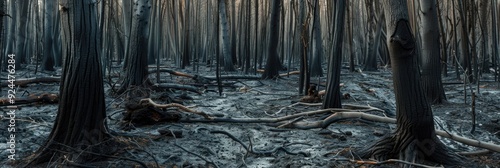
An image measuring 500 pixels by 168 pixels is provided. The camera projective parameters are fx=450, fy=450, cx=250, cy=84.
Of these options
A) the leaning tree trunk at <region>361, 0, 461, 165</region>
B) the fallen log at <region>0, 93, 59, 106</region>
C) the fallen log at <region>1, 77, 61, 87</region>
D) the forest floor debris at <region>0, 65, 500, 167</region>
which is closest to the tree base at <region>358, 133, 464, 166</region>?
the leaning tree trunk at <region>361, 0, 461, 165</region>

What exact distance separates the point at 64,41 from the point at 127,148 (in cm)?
95

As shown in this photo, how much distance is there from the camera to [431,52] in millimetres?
6223

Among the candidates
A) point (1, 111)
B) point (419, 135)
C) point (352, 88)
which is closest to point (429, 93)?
point (352, 88)

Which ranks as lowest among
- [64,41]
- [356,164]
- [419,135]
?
[356,164]

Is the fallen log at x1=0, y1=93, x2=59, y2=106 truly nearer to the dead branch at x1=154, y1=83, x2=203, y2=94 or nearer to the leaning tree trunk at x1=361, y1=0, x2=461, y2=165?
the dead branch at x1=154, y1=83, x2=203, y2=94

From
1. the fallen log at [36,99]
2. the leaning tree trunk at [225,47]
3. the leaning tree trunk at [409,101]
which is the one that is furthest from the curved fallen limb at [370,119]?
the leaning tree trunk at [225,47]

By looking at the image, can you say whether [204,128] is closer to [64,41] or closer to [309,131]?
[309,131]

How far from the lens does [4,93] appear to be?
6570 mm

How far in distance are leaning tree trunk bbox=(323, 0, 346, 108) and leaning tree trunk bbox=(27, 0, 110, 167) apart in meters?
2.96

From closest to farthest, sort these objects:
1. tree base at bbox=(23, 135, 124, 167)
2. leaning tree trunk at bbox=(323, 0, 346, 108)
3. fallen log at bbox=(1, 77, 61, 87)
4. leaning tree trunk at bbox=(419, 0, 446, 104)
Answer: tree base at bbox=(23, 135, 124, 167), leaning tree trunk at bbox=(323, 0, 346, 108), leaning tree trunk at bbox=(419, 0, 446, 104), fallen log at bbox=(1, 77, 61, 87)

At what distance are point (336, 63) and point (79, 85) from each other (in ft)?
10.4

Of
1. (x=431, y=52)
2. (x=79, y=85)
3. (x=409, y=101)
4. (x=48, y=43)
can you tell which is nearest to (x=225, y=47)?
(x=48, y=43)

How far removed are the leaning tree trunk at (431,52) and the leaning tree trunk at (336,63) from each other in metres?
1.41

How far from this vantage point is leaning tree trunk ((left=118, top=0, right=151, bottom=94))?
683 centimetres
